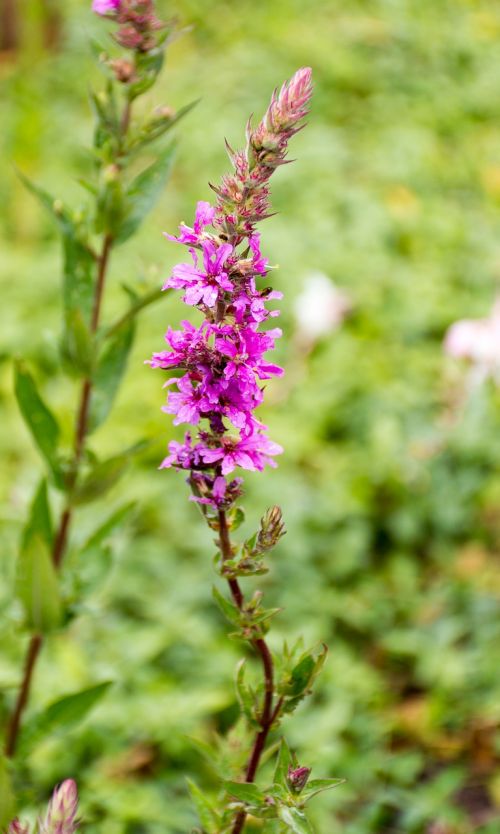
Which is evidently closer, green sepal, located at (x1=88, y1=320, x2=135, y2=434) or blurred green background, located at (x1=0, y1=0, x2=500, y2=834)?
green sepal, located at (x1=88, y1=320, x2=135, y2=434)

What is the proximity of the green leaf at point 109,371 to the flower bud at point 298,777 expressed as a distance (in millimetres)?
843

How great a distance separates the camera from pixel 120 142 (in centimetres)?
159

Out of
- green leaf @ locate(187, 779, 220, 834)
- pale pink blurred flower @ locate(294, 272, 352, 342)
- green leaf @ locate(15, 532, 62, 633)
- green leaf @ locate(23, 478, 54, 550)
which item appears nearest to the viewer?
green leaf @ locate(187, 779, 220, 834)

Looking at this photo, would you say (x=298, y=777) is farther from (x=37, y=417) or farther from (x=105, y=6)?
(x=105, y=6)

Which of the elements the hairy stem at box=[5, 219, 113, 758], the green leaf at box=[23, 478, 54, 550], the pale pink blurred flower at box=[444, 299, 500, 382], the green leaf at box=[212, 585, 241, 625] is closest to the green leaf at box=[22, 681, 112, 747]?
the hairy stem at box=[5, 219, 113, 758]

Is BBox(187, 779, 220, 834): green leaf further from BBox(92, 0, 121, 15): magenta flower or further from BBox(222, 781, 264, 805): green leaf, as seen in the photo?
BBox(92, 0, 121, 15): magenta flower

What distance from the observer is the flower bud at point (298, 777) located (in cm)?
111

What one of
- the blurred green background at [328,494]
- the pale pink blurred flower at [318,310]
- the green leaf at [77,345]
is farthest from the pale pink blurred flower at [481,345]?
the green leaf at [77,345]

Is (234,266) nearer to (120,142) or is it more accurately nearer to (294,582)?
(120,142)

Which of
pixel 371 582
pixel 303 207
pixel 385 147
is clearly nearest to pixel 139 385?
pixel 371 582

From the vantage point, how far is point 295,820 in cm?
111

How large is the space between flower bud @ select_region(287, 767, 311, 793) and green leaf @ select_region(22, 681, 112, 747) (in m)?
0.64

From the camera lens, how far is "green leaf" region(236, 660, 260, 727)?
1.21 meters

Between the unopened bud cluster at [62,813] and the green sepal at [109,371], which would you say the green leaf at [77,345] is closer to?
the green sepal at [109,371]
